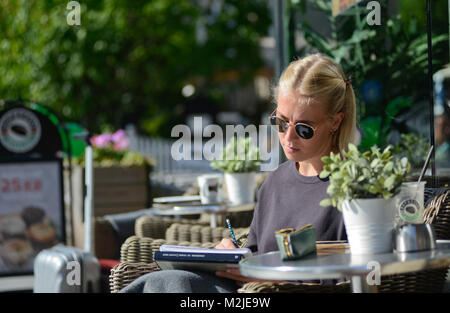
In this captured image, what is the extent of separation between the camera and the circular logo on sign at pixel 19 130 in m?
5.04

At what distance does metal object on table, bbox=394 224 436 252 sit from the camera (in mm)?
1896

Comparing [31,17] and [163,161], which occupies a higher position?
[31,17]

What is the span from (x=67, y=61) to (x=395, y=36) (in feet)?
30.7

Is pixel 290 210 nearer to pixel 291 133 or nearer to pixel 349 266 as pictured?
pixel 291 133

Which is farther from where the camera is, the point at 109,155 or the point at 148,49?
the point at 148,49

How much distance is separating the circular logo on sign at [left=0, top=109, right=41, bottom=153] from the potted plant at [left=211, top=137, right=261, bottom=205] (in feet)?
5.30

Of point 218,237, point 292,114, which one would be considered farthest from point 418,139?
point 292,114

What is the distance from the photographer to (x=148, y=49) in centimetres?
1409

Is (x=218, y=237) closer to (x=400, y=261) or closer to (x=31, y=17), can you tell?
(x=400, y=261)

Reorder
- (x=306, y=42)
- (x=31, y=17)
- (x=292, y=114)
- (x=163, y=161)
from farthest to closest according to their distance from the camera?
(x=163, y=161) < (x=31, y=17) < (x=306, y=42) < (x=292, y=114)

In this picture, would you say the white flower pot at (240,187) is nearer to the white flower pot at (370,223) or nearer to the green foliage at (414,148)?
the green foliage at (414,148)

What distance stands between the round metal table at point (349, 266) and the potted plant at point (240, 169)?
2250 mm

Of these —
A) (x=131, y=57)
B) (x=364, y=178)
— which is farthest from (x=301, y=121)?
(x=131, y=57)

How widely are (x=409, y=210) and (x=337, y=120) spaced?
472 millimetres
